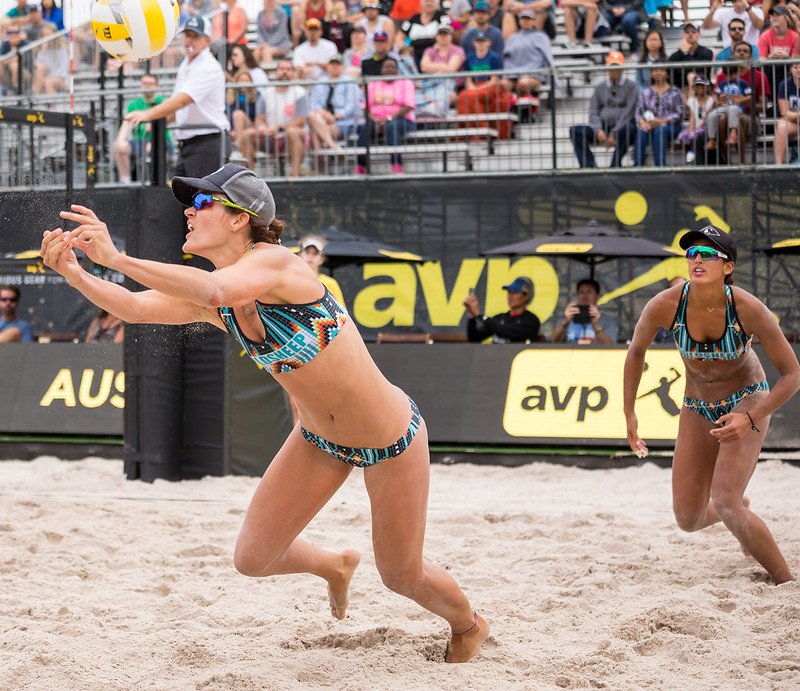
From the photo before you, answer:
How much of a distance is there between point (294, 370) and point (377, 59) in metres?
9.61

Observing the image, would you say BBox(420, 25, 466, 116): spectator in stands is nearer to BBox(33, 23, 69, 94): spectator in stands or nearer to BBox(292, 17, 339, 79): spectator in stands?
BBox(292, 17, 339, 79): spectator in stands

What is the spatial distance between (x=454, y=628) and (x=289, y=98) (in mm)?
9436

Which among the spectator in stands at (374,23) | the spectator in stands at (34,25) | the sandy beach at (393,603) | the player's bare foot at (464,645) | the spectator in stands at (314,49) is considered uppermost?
the spectator in stands at (34,25)

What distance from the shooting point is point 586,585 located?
5.61m

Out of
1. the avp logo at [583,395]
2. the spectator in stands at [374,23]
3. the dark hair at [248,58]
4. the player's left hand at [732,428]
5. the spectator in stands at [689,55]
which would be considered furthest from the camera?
the spectator in stands at [374,23]

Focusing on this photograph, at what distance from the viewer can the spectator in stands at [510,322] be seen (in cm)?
1074

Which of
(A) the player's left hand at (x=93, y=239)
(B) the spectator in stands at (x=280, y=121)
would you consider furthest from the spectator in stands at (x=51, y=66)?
(A) the player's left hand at (x=93, y=239)

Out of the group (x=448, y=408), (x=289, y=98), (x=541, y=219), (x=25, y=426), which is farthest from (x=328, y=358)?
(x=289, y=98)

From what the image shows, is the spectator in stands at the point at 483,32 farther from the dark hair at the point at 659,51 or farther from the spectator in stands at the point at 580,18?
the dark hair at the point at 659,51

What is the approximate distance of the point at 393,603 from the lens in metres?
5.41

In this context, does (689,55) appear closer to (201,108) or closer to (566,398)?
(566,398)

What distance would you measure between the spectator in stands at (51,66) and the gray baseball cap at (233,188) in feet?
36.8

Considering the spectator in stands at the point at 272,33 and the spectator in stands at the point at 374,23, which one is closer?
the spectator in stands at the point at 374,23

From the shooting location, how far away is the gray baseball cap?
3.93 m
